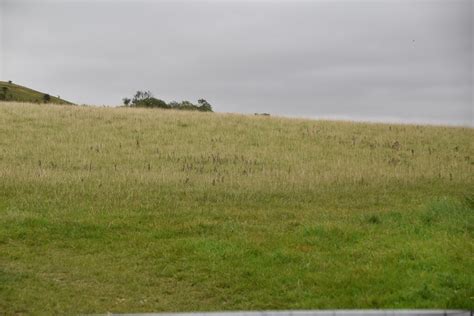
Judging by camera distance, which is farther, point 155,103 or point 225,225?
point 155,103

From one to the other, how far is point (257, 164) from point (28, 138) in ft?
32.0

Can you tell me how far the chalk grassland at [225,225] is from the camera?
7062mm

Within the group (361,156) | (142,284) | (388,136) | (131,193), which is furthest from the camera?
Result: (388,136)

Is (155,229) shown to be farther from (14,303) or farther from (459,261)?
(459,261)

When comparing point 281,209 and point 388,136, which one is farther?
point 388,136

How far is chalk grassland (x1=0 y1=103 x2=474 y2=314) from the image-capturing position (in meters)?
7.06

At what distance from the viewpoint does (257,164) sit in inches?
786

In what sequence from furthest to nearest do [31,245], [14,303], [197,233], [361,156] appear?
[361,156]
[197,233]
[31,245]
[14,303]

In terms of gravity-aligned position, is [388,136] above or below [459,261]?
above

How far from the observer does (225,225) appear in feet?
35.6

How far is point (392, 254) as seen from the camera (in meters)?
8.55

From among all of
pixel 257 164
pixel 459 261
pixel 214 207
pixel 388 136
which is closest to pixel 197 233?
A: pixel 214 207

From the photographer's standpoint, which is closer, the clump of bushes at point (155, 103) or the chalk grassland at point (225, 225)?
the chalk grassland at point (225, 225)

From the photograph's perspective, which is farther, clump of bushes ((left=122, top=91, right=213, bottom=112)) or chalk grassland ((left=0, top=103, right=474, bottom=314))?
clump of bushes ((left=122, top=91, right=213, bottom=112))
